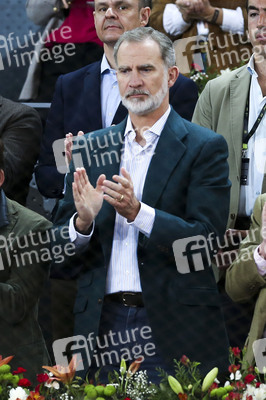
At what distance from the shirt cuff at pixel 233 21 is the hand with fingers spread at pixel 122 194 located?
5.95 ft

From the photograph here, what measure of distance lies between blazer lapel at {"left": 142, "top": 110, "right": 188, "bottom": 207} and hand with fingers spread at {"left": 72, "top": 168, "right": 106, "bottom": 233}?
19cm

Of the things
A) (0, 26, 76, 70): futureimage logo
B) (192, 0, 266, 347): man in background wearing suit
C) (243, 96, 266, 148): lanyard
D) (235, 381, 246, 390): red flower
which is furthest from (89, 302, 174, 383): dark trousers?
(0, 26, 76, 70): futureimage logo

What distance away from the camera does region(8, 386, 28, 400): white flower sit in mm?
2807

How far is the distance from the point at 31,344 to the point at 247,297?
0.88 m

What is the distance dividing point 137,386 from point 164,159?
85 cm

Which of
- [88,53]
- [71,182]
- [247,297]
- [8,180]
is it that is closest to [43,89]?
[88,53]

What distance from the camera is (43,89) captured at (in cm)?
478

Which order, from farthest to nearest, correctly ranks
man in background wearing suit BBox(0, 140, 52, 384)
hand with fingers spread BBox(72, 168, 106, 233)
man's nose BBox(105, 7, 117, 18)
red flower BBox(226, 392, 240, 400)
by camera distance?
man's nose BBox(105, 7, 117, 18) → man in background wearing suit BBox(0, 140, 52, 384) → hand with fingers spread BBox(72, 168, 106, 233) → red flower BBox(226, 392, 240, 400)

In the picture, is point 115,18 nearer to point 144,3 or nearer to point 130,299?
point 144,3

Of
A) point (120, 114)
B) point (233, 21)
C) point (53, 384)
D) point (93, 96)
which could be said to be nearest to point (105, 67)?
point (93, 96)

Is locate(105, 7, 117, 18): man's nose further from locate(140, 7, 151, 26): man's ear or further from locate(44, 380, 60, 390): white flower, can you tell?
locate(44, 380, 60, 390): white flower

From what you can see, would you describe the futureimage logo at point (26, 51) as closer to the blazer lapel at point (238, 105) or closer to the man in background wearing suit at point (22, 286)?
the blazer lapel at point (238, 105)

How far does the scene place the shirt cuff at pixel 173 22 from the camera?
466cm

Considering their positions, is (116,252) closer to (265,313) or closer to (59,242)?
(59,242)
